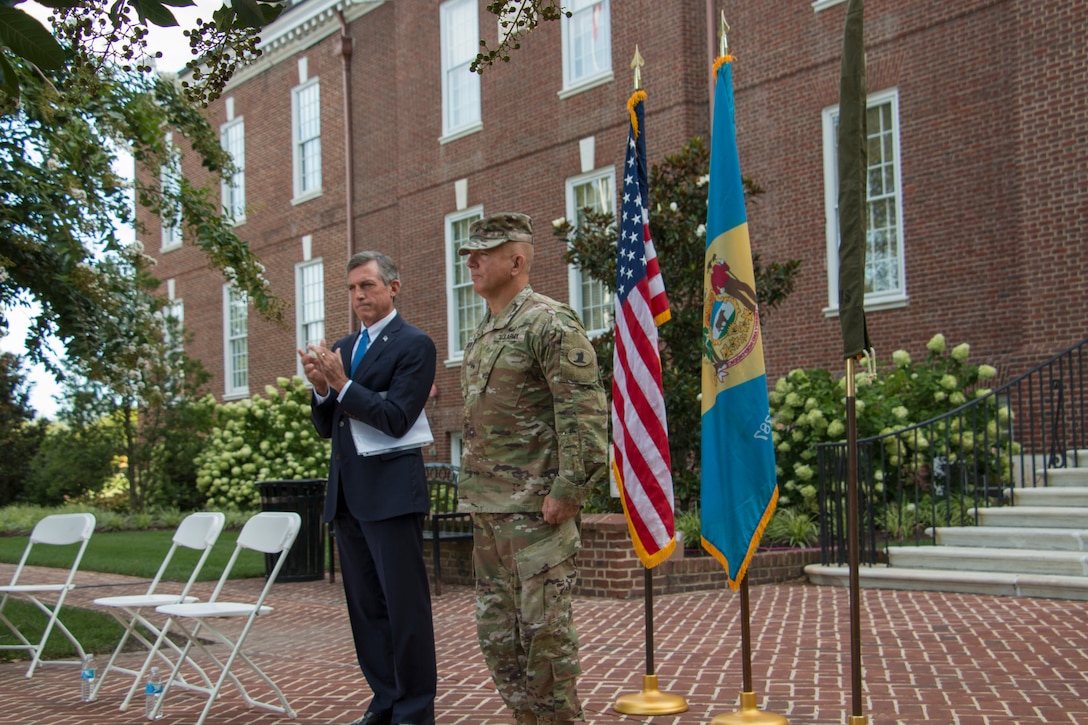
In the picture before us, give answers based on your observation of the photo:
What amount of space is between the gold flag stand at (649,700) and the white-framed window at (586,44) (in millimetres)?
12955

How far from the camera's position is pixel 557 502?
429 cm

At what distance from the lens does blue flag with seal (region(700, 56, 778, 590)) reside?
5352 mm

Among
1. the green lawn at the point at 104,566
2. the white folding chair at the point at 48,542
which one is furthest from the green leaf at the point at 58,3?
the green lawn at the point at 104,566

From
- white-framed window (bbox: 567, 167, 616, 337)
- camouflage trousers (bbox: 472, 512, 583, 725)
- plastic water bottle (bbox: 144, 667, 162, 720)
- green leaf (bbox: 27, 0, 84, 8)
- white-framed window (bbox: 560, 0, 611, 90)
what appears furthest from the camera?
white-framed window (bbox: 560, 0, 611, 90)

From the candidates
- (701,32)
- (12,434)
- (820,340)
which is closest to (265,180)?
(12,434)

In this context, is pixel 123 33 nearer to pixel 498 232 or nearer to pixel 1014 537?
pixel 498 232

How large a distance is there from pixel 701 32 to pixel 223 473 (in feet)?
37.2

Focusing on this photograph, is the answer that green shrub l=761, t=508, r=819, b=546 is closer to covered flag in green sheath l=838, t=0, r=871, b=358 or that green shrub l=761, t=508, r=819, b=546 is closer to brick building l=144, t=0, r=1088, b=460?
brick building l=144, t=0, r=1088, b=460

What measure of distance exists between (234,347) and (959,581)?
20.6 metres

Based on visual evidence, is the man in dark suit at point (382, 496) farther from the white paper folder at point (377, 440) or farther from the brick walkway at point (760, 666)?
the brick walkway at point (760, 666)

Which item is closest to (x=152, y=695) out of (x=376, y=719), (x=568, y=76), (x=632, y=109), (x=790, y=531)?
(x=376, y=719)

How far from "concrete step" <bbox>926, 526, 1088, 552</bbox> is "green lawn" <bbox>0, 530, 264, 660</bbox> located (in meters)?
6.96

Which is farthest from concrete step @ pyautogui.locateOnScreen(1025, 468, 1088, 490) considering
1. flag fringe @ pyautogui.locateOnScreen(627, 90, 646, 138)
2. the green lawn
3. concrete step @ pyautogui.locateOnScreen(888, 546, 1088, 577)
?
the green lawn

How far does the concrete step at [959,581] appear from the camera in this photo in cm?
876
